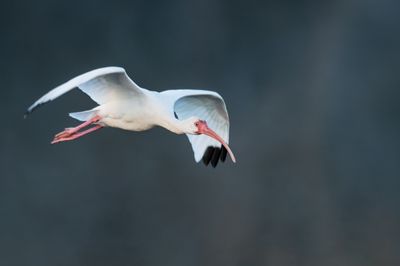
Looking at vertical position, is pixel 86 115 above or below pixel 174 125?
below

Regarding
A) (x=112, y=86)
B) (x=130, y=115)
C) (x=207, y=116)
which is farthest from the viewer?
(x=207, y=116)

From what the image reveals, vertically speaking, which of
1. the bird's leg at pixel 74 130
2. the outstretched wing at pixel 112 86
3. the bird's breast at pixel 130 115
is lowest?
the bird's leg at pixel 74 130

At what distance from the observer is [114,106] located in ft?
24.9

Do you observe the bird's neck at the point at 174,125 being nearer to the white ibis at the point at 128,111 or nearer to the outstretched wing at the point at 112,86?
the white ibis at the point at 128,111

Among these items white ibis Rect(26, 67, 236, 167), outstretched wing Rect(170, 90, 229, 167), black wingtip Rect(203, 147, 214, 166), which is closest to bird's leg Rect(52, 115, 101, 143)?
white ibis Rect(26, 67, 236, 167)

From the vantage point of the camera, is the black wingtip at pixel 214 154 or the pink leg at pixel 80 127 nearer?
the pink leg at pixel 80 127

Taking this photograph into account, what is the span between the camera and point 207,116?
895cm

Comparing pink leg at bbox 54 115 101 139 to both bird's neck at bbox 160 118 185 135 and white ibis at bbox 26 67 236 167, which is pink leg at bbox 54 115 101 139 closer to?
white ibis at bbox 26 67 236 167

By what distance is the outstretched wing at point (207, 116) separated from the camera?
349 inches

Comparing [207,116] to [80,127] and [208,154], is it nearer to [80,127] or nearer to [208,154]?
[208,154]

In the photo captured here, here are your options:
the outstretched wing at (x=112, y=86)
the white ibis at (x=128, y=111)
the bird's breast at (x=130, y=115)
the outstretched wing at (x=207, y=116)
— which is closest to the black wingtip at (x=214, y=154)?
the outstretched wing at (x=207, y=116)

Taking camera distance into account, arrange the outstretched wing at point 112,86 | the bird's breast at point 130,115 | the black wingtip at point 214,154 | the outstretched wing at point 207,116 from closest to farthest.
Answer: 1. the outstretched wing at point 112,86
2. the bird's breast at point 130,115
3. the outstretched wing at point 207,116
4. the black wingtip at point 214,154

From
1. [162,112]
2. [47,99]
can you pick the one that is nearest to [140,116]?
[162,112]

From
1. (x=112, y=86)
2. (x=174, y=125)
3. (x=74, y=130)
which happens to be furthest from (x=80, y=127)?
(x=174, y=125)
